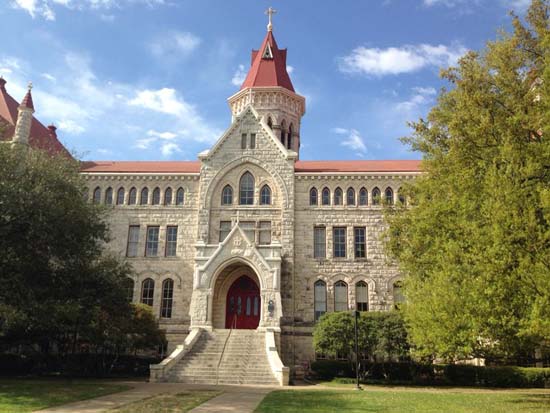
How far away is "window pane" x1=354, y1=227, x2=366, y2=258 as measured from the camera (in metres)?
30.6

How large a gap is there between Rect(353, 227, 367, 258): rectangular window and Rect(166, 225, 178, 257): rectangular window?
11.4 metres

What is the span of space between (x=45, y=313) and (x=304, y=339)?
1557 centimetres

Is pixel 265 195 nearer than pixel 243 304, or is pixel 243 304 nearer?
pixel 243 304

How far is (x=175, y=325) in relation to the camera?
29750 mm

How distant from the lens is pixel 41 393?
49.7ft

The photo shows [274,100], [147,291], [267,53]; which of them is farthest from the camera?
[267,53]

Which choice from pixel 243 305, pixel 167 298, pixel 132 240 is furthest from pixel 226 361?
pixel 132 240

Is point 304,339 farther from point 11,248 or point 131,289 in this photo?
point 11,248

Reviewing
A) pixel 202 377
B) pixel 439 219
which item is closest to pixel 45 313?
pixel 202 377

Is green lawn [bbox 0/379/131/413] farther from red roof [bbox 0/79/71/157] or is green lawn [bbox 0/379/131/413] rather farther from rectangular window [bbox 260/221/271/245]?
red roof [bbox 0/79/71/157]

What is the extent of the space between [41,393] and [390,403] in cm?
1066

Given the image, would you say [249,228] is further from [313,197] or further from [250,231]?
[313,197]

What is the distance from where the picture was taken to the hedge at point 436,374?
2308cm

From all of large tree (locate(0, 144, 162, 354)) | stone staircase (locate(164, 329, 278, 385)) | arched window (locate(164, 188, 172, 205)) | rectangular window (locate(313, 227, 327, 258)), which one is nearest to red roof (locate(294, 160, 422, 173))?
rectangular window (locate(313, 227, 327, 258))
